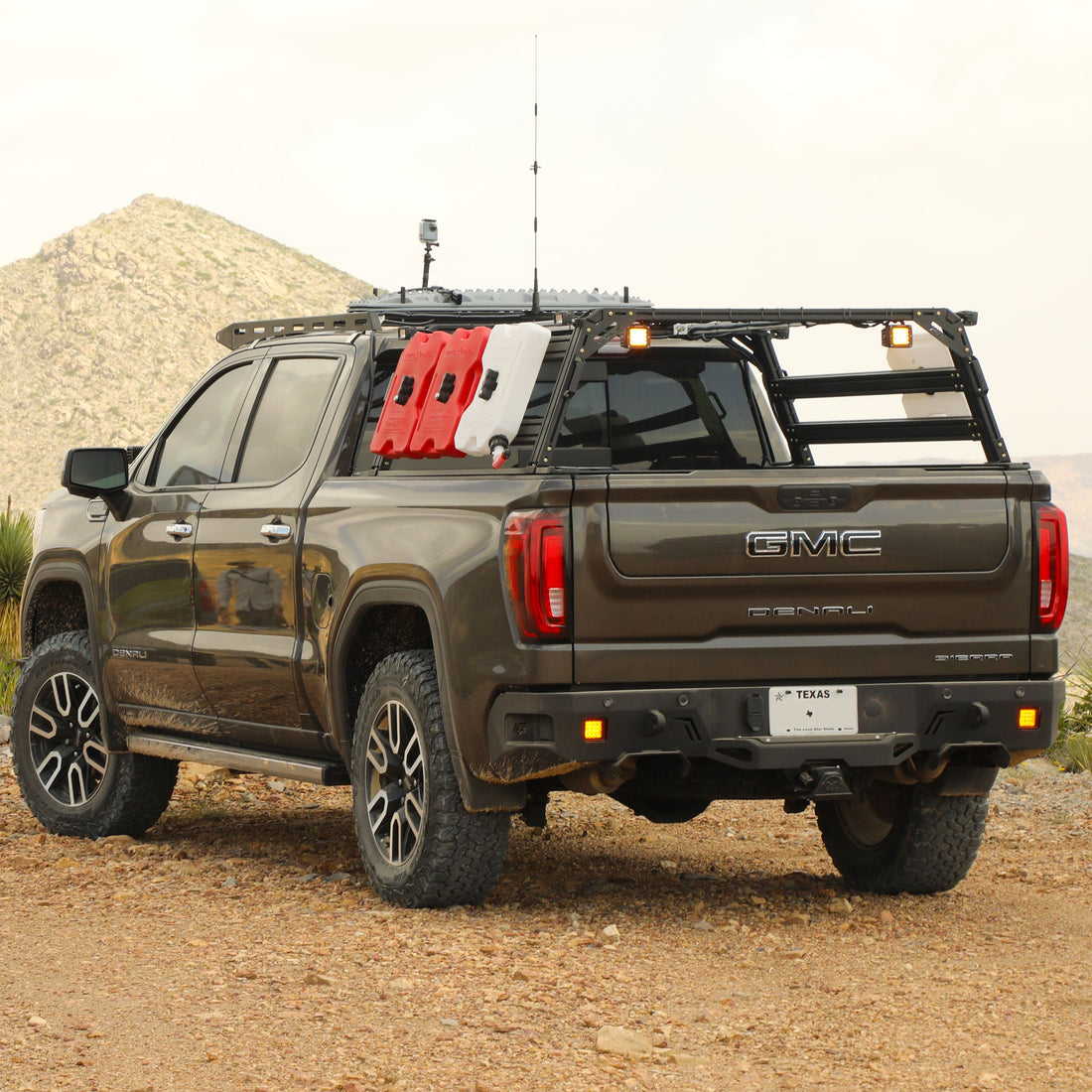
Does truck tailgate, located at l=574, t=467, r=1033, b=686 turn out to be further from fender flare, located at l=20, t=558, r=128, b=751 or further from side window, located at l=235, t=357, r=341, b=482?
fender flare, located at l=20, t=558, r=128, b=751

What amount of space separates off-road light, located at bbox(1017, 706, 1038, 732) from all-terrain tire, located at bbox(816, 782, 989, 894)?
1.61ft

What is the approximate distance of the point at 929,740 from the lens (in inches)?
234

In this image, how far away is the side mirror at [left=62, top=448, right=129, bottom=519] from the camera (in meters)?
7.66

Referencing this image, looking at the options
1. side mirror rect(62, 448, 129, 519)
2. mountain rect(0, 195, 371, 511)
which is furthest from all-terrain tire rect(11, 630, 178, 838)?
mountain rect(0, 195, 371, 511)

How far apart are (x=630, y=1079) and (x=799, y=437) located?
3.76m

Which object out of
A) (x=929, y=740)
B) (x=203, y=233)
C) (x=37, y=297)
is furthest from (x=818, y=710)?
(x=203, y=233)

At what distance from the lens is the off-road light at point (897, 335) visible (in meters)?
6.28

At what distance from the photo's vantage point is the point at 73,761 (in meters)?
8.23

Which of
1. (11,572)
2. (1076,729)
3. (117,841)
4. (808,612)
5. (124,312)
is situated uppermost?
(124,312)

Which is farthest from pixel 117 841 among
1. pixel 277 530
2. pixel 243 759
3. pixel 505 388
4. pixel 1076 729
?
pixel 1076 729

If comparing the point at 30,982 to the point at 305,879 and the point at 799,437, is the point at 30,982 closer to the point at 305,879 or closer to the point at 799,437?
the point at 305,879

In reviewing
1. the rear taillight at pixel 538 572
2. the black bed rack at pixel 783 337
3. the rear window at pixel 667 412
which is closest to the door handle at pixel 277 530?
the black bed rack at pixel 783 337

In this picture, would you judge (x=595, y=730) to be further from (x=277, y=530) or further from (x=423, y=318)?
(x=423, y=318)

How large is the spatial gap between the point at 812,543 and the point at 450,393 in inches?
50.0
